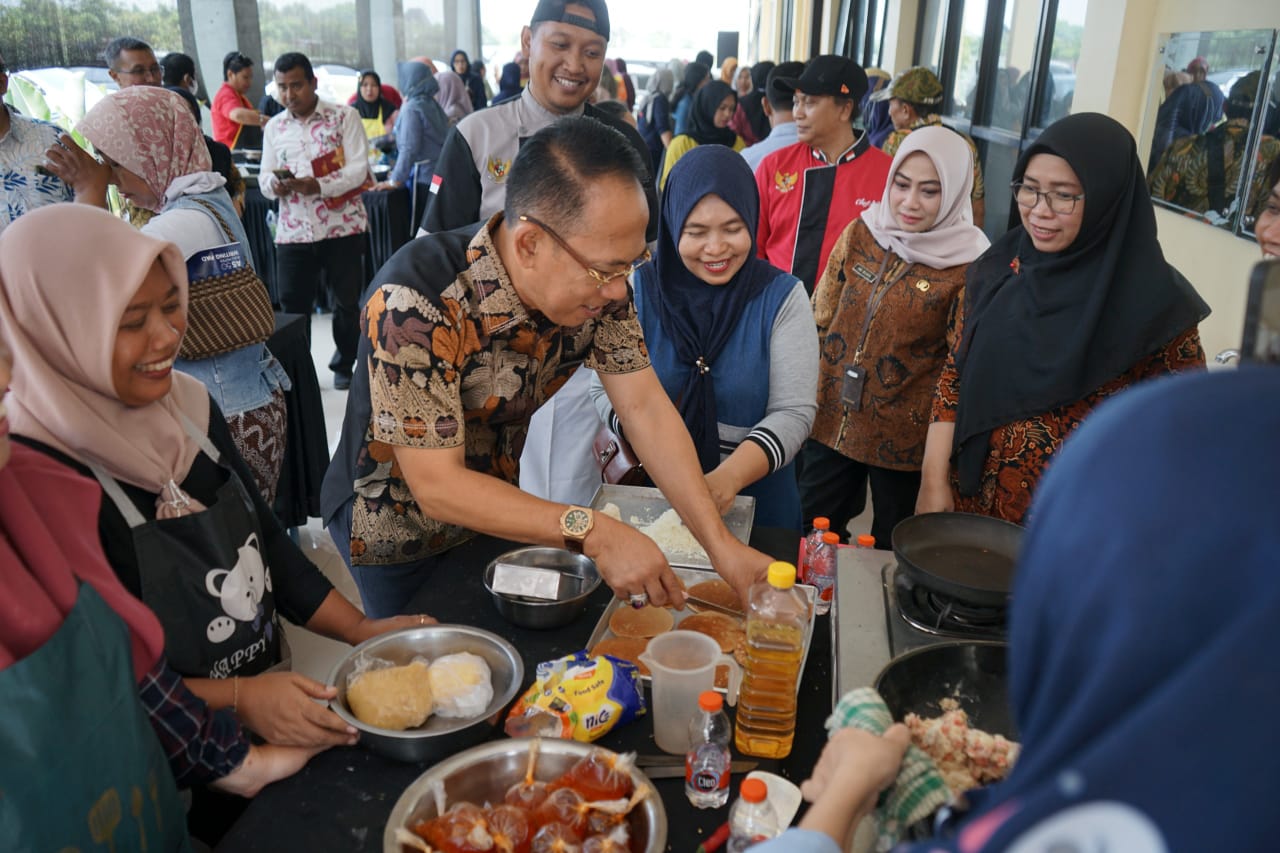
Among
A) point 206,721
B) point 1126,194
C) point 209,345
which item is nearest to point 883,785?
point 206,721

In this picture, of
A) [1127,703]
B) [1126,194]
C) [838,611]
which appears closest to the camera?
[1127,703]

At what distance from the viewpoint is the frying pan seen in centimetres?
135

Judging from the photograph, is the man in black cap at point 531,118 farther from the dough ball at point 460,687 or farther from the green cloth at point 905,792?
the green cloth at point 905,792

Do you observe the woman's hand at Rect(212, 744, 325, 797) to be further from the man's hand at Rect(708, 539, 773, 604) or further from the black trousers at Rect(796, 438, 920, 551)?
the black trousers at Rect(796, 438, 920, 551)

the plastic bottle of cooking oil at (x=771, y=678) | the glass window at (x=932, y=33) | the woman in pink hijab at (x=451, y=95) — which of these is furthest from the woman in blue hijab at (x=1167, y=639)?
the woman in pink hijab at (x=451, y=95)

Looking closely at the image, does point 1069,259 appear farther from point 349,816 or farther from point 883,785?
point 349,816

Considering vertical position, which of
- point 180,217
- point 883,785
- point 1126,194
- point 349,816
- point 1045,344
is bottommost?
point 349,816

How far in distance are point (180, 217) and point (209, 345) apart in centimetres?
35

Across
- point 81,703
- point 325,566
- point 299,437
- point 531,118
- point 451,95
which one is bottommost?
point 325,566

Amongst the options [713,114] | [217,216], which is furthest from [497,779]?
[713,114]

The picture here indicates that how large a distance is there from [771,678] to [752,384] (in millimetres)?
1149

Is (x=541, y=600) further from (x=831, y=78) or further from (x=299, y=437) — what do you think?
(x=831, y=78)

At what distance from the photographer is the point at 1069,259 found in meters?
1.93

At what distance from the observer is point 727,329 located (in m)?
2.20
